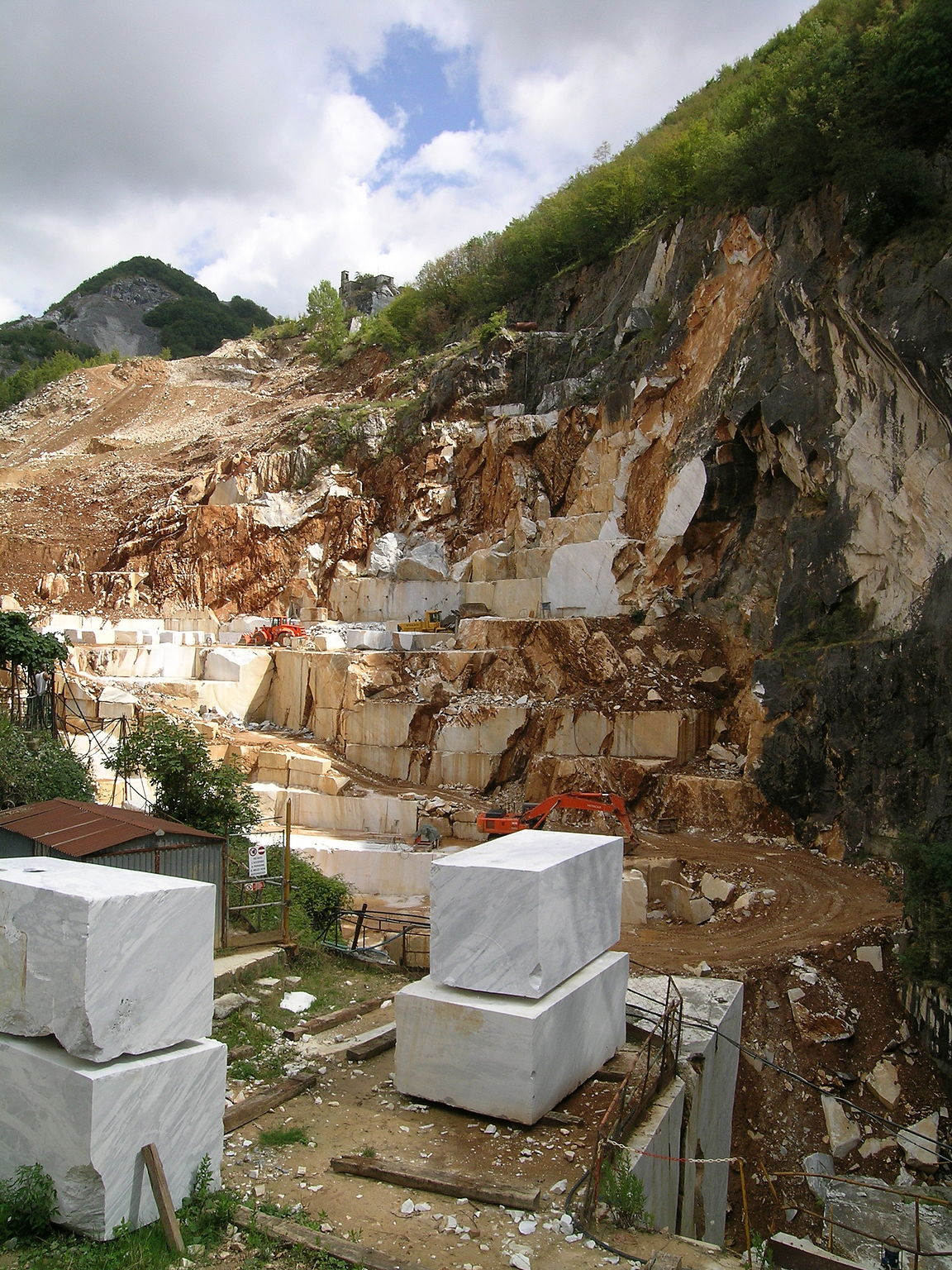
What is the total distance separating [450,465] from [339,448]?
578cm

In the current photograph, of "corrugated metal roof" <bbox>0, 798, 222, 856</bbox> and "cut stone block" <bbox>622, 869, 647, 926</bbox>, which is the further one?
"cut stone block" <bbox>622, 869, 647, 926</bbox>

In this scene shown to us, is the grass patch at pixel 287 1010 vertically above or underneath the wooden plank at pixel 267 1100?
underneath

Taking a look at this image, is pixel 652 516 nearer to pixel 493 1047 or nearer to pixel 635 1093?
pixel 635 1093

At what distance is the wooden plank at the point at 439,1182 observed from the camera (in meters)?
5.08

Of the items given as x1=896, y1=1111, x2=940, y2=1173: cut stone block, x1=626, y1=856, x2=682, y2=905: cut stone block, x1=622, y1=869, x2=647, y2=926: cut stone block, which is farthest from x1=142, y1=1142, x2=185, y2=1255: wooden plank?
x1=626, y1=856, x2=682, y2=905: cut stone block

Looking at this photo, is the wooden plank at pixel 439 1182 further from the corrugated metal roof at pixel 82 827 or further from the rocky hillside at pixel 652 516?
the rocky hillside at pixel 652 516

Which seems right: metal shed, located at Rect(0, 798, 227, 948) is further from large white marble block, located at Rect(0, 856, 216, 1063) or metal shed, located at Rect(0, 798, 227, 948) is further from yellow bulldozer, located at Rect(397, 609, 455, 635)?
yellow bulldozer, located at Rect(397, 609, 455, 635)

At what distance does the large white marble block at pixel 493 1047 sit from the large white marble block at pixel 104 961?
188 centimetres

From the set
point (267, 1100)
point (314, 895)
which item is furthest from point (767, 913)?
point (267, 1100)

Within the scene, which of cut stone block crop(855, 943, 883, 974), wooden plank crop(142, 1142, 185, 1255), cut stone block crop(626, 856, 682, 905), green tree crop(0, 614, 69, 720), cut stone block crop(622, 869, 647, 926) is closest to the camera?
wooden plank crop(142, 1142, 185, 1255)

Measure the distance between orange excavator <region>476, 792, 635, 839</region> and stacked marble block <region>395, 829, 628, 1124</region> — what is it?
10.4 metres

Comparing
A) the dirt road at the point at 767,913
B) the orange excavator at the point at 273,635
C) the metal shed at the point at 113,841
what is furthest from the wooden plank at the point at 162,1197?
the orange excavator at the point at 273,635

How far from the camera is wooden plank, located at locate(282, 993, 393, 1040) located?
7777 millimetres

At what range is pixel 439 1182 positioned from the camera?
5.24 m
